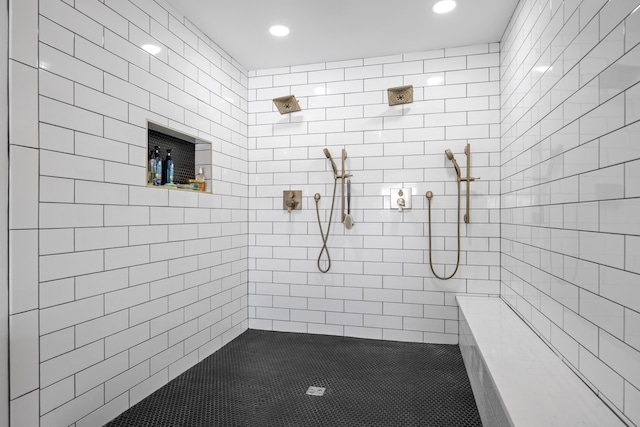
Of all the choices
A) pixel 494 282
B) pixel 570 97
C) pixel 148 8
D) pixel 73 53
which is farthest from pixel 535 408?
pixel 148 8

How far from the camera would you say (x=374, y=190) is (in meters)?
3.17

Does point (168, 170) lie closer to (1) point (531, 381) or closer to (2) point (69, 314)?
(2) point (69, 314)

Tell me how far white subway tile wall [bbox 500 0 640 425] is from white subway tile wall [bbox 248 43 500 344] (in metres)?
0.67

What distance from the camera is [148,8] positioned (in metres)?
2.23

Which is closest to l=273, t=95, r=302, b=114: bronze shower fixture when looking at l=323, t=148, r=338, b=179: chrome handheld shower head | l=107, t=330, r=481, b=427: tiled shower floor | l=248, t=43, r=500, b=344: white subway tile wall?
l=248, t=43, r=500, b=344: white subway tile wall

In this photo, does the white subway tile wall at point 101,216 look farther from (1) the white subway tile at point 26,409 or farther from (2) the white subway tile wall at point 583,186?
(2) the white subway tile wall at point 583,186

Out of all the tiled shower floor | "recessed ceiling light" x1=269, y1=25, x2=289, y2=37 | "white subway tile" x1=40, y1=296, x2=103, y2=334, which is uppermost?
"recessed ceiling light" x1=269, y1=25, x2=289, y2=37

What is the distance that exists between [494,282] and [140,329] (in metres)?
2.58

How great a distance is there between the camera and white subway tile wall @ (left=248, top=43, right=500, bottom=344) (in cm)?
299

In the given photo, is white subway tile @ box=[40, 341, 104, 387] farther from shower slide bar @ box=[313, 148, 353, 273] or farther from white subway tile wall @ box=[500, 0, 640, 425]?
white subway tile wall @ box=[500, 0, 640, 425]

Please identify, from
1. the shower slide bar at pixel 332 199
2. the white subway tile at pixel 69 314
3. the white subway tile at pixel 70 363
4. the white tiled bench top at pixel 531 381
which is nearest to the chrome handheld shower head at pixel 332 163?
the shower slide bar at pixel 332 199

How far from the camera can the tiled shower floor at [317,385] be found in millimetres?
1957

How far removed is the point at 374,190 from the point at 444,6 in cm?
143

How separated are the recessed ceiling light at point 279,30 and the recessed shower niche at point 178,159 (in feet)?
3.22
